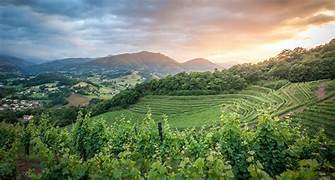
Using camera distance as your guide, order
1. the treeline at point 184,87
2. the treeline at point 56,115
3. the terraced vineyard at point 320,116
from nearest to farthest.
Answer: the terraced vineyard at point 320,116 < the treeline at point 184,87 < the treeline at point 56,115

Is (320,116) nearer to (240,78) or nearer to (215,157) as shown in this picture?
(215,157)

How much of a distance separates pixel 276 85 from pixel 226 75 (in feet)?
49.9

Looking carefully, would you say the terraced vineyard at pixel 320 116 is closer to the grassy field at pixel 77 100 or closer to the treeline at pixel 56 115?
the treeline at pixel 56 115

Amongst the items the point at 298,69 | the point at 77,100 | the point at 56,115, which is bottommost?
the point at 77,100

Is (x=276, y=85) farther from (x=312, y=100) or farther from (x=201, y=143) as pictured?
(x=201, y=143)

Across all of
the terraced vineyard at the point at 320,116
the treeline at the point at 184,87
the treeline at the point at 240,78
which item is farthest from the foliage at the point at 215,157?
the treeline at the point at 184,87

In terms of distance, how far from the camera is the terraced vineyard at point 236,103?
163 feet

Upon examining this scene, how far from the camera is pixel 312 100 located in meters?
48.5

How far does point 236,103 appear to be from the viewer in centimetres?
6009

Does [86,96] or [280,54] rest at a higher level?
[280,54]

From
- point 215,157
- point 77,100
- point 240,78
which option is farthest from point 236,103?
point 77,100

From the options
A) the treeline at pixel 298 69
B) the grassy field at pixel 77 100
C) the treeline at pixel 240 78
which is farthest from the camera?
the grassy field at pixel 77 100

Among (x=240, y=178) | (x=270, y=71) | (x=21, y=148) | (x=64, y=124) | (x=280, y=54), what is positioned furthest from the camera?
(x=280, y=54)

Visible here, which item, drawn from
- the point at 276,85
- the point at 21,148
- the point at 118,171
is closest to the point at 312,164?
the point at 118,171
